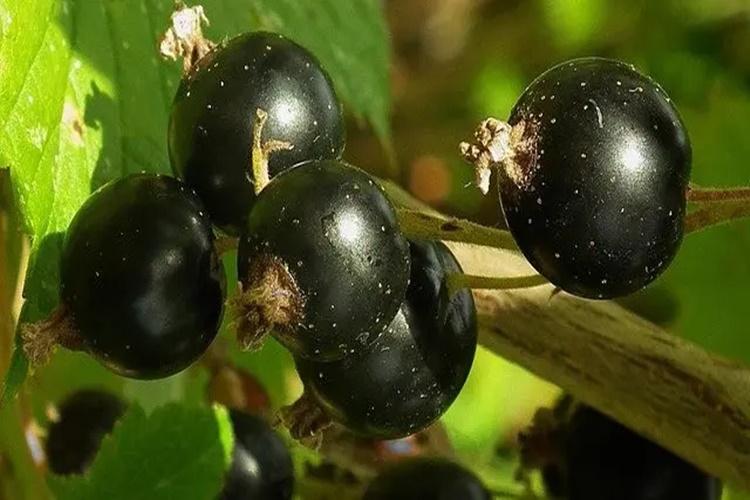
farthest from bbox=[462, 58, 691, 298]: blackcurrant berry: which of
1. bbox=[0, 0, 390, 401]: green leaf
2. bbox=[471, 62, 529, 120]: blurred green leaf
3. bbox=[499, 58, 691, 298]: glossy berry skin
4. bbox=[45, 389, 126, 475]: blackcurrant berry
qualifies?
bbox=[471, 62, 529, 120]: blurred green leaf

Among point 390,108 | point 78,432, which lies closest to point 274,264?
point 78,432

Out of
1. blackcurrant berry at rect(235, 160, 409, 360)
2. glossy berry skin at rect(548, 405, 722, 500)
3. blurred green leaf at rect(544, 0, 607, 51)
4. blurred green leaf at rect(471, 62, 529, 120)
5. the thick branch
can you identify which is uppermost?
blackcurrant berry at rect(235, 160, 409, 360)

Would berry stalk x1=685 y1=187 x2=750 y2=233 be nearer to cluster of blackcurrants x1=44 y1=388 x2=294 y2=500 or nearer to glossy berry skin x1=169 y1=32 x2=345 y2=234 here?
glossy berry skin x1=169 y1=32 x2=345 y2=234

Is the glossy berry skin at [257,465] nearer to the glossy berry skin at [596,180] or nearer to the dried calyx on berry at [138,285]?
the dried calyx on berry at [138,285]

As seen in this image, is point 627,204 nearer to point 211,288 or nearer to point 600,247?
point 600,247

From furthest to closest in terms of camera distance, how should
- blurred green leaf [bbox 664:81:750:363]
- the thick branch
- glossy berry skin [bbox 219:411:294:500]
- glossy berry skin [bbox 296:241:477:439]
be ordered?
blurred green leaf [bbox 664:81:750:363] → glossy berry skin [bbox 219:411:294:500] → the thick branch → glossy berry skin [bbox 296:241:477:439]

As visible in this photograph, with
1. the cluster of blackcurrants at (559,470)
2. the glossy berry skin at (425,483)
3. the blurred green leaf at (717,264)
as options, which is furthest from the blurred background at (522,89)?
the glossy berry skin at (425,483)
